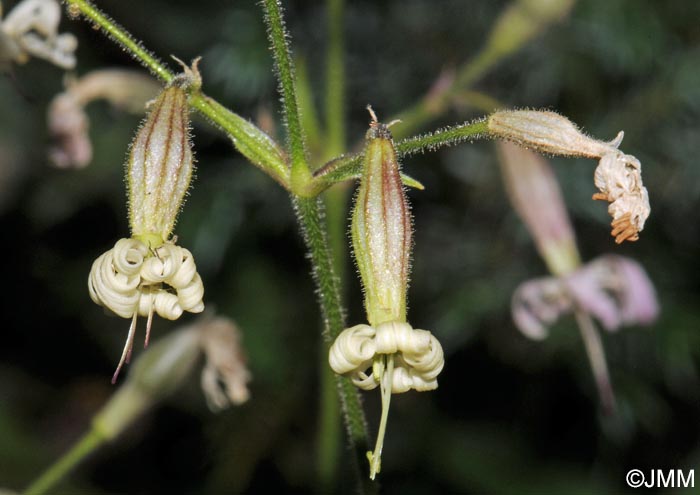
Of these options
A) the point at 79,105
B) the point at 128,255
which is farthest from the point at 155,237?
the point at 79,105

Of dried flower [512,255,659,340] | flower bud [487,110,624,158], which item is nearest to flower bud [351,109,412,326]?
flower bud [487,110,624,158]

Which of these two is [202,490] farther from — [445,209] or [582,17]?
[582,17]

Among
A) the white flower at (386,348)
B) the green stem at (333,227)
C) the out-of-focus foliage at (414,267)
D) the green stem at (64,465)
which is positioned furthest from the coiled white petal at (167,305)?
the out-of-focus foliage at (414,267)

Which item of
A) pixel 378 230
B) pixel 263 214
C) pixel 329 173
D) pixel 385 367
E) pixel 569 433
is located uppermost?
pixel 263 214

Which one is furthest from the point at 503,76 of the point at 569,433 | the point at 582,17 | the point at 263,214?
the point at 569,433

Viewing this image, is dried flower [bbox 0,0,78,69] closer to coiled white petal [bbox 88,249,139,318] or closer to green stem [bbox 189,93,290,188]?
green stem [bbox 189,93,290,188]

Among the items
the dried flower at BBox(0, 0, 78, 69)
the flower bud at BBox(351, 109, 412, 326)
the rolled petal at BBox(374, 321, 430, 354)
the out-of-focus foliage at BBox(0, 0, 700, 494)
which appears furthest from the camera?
the out-of-focus foliage at BBox(0, 0, 700, 494)
